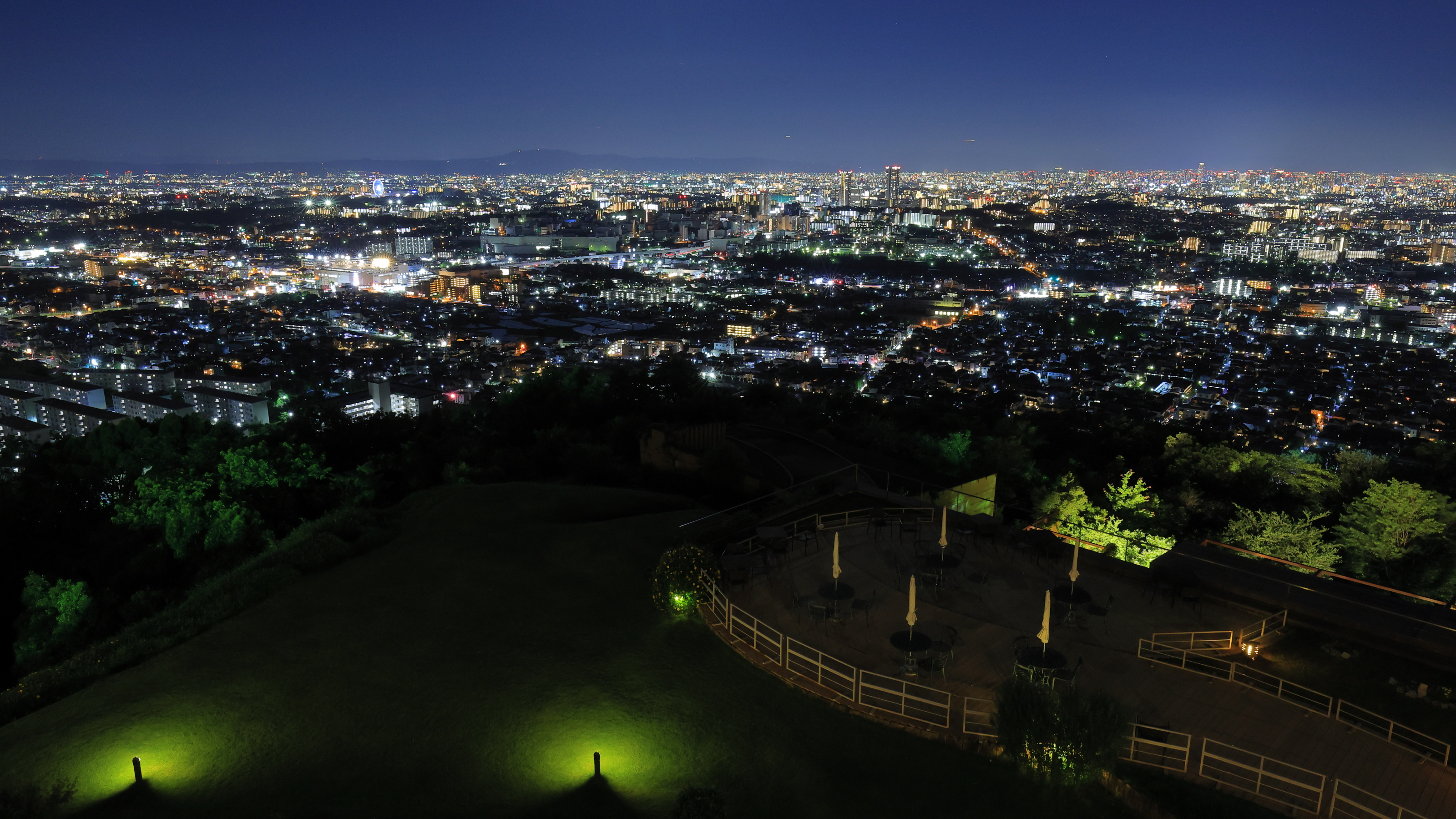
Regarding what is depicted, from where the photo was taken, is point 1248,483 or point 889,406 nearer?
point 1248,483

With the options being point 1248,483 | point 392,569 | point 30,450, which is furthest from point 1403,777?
point 30,450

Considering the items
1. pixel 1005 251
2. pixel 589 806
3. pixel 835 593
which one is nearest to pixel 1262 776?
pixel 835 593

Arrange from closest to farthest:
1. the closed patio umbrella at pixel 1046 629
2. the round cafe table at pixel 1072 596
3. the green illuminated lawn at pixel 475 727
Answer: the green illuminated lawn at pixel 475 727 < the closed patio umbrella at pixel 1046 629 < the round cafe table at pixel 1072 596

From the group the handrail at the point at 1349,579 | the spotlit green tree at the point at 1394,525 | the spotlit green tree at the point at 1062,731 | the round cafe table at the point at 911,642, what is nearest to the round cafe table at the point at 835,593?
the round cafe table at the point at 911,642

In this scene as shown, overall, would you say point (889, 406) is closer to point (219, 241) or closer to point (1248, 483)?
point (1248, 483)

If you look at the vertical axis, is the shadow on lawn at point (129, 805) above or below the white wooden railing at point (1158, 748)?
below

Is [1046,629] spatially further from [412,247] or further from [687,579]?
[412,247]

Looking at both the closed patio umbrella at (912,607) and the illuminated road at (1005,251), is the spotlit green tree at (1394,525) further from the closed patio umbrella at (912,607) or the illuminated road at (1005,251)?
the illuminated road at (1005,251)

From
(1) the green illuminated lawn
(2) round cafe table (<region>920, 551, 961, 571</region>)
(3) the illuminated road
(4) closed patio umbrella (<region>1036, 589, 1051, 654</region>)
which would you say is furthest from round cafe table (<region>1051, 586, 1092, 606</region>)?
(3) the illuminated road

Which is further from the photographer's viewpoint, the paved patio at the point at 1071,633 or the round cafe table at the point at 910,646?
the round cafe table at the point at 910,646
